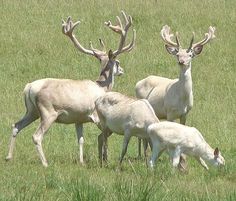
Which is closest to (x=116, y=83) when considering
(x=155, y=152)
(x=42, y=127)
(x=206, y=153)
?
(x=42, y=127)

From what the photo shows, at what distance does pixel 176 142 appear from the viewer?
Answer: 1068 centimetres

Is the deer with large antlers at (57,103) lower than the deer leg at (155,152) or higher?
higher

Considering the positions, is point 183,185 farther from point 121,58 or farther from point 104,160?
point 121,58

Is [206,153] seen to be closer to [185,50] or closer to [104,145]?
[104,145]

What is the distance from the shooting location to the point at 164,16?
25.5 metres

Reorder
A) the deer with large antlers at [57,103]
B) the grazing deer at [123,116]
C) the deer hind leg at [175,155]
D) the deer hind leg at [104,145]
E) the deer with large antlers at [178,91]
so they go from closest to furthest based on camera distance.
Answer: the deer hind leg at [175,155] < the grazing deer at [123,116] < the deer hind leg at [104,145] < the deer with large antlers at [57,103] < the deer with large antlers at [178,91]

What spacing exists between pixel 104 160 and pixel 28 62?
10.6 metres

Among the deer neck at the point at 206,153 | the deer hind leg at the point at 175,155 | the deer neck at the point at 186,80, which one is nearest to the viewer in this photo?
the deer hind leg at the point at 175,155

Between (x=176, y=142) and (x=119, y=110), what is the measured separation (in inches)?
47.3

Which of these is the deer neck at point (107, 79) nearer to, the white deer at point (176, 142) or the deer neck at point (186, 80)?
the deer neck at point (186, 80)

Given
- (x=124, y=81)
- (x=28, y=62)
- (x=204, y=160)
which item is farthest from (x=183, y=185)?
(x=28, y=62)

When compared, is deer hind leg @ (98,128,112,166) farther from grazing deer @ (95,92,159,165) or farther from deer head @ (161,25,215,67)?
deer head @ (161,25,215,67)

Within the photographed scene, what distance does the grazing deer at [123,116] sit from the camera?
440 inches

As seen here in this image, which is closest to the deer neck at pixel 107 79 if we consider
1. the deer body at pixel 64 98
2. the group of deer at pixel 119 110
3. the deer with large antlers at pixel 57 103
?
the group of deer at pixel 119 110
